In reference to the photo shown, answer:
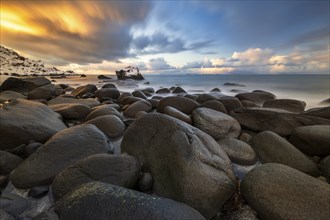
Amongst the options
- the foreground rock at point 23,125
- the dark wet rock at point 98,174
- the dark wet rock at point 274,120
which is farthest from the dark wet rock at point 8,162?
the dark wet rock at point 274,120

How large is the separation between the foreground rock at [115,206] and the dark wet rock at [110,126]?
2.09 metres

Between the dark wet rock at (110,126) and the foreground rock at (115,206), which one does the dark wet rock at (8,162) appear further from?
the foreground rock at (115,206)

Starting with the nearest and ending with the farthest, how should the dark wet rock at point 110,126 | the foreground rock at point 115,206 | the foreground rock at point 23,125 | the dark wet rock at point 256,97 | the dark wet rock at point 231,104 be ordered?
the foreground rock at point 115,206 → the foreground rock at point 23,125 → the dark wet rock at point 110,126 → the dark wet rock at point 231,104 → the dark wet rock at point 256,97

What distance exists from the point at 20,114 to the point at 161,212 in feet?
10.8

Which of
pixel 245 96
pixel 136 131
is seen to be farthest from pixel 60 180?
pixel 245 96

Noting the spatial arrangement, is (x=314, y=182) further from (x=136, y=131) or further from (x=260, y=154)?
(x=136, y=131)

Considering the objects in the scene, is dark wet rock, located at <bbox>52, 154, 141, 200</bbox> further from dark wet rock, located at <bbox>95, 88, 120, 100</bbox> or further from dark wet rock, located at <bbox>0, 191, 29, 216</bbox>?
dark wet rock, located at <bbox>95, 88, 120, 100</bbox>

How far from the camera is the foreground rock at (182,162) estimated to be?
2189 millimetres

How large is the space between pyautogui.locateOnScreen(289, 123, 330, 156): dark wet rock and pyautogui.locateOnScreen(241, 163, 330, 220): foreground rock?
127cm

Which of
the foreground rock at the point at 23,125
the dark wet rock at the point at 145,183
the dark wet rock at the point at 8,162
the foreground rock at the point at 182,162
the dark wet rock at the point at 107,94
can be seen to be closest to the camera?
the foreground rock at the point at 182,162

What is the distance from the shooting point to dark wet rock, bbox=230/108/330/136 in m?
4.26

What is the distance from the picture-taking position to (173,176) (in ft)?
7.51

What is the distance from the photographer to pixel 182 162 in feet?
7.50

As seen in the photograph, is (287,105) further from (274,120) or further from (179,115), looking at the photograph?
(179,115)
